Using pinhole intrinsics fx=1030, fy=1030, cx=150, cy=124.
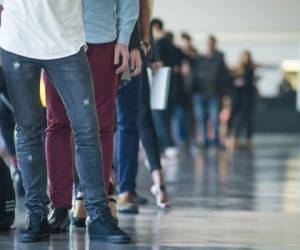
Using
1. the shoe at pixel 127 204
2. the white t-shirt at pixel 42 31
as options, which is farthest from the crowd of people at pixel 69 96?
the shoe at pixel 127 204

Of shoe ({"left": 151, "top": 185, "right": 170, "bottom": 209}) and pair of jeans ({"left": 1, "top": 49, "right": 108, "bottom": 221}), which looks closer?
pair of jeans ({"left": 1, "top": 49, "right": 108, "bottom": 221})

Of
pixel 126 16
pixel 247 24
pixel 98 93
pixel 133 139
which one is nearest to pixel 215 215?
pixel 133 139

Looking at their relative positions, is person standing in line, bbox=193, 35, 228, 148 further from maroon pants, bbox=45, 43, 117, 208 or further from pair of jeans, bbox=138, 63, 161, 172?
maroon pants, bbox=45, 43, 117, 208

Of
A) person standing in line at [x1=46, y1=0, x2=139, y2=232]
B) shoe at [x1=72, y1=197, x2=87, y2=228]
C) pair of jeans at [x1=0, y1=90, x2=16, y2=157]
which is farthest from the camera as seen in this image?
pair of jeans at [x1=0, y1=90, x2=16, y2=157]

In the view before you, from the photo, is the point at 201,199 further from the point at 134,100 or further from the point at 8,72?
the point at 8,72

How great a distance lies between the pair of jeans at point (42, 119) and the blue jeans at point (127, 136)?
128cm

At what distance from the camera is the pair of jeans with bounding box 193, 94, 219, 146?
16.0 meters

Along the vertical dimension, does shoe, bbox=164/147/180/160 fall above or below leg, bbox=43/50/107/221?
below

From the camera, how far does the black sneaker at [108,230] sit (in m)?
4.61

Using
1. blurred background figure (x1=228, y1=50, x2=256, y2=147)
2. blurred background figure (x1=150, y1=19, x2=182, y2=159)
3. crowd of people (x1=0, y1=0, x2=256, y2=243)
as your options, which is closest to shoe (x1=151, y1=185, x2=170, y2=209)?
crowd of people (x1=0, y1=0, x2=256, y2=243)

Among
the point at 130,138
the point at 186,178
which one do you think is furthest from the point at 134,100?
the point at 186,178

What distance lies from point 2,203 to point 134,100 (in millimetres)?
1166

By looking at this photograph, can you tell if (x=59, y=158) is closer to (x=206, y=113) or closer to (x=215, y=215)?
(x=215, y=215)

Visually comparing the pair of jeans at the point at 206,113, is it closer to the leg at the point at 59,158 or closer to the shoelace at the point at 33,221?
the leg at the point at 59,158
